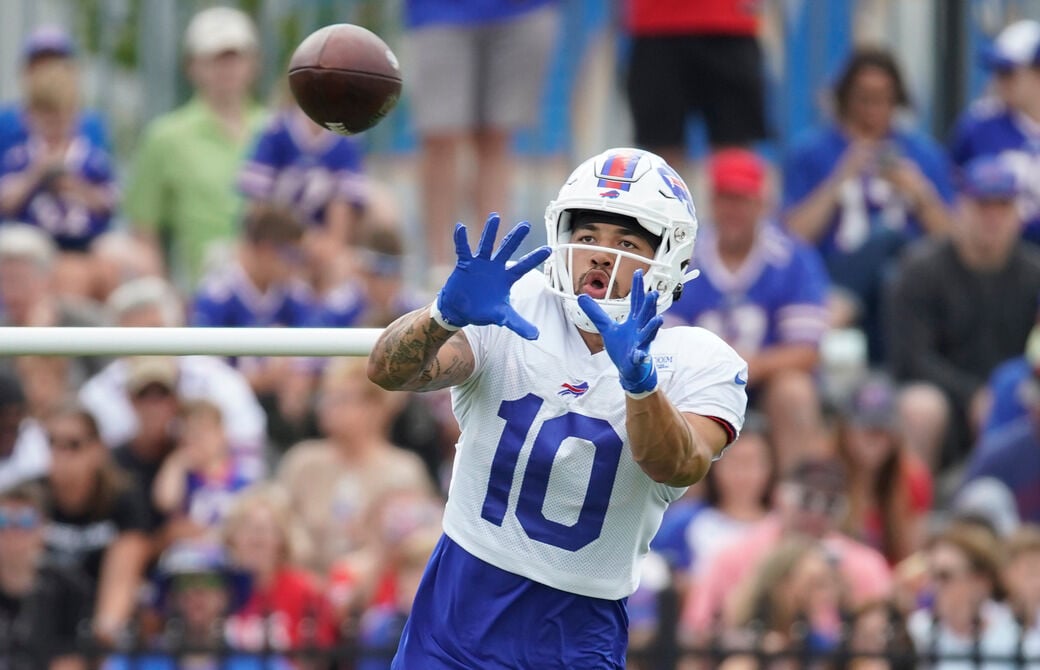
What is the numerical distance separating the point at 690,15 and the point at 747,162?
36.0 inches

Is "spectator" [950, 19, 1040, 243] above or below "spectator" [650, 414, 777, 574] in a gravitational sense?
above

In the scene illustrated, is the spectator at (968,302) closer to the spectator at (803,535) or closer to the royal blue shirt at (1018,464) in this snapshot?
the royal blue shirt at (1018,464)

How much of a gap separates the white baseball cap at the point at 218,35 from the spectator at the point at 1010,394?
398cm

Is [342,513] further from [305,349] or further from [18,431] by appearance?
[305,349]

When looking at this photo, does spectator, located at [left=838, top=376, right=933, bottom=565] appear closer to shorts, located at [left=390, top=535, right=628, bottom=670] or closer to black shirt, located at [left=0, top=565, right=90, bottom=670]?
black shirt, located at [left=0, top=565, right=90, bottom=670]

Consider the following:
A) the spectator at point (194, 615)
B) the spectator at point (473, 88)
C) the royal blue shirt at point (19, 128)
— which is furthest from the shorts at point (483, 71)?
the spectator at point (194, 615)

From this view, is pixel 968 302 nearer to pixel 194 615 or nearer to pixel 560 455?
pixel 194 615

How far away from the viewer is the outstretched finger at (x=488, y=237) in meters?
4.52

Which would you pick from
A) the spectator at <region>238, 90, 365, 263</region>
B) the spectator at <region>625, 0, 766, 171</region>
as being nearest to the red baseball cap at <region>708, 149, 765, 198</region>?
the spectator at <region>625, 0, 766, 171</region>

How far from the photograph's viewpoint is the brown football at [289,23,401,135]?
16.6ft

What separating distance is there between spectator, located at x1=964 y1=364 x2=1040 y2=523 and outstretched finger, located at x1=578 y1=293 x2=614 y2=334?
4.42m

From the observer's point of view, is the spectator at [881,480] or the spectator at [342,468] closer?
the spectator at [342,468]

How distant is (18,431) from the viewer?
853 centimetres

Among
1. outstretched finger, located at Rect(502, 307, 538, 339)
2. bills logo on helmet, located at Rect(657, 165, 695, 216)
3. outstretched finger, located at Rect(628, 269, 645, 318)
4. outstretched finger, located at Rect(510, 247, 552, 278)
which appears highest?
bills logo on helmet, located at Rect(657, 165, 695, 216)
